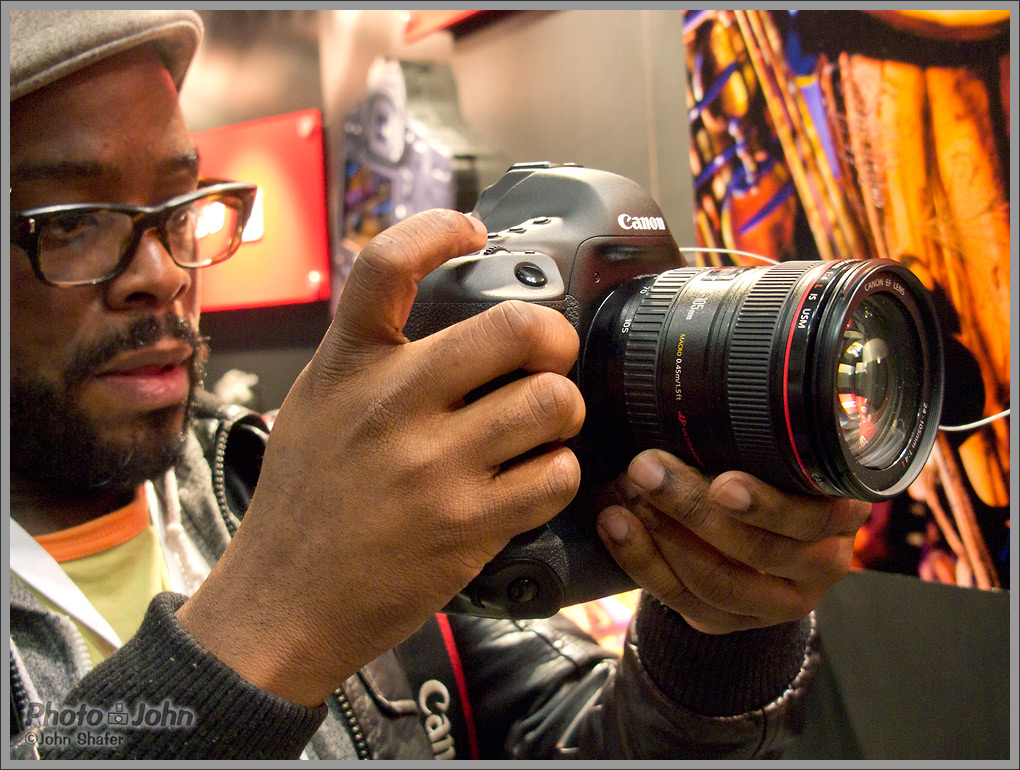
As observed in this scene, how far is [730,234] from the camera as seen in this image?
0.94 meters

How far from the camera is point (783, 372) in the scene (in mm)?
460

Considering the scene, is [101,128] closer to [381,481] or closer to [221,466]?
[221,466]

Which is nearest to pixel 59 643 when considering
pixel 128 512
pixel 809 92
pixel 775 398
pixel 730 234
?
pixel 128 512

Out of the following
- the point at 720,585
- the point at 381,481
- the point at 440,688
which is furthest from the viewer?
the point at 440,688

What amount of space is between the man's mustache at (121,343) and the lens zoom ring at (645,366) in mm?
472

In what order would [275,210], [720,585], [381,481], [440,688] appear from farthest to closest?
1. [275,210]
2. [440,688]
3. [720,585]
4. [381,481]

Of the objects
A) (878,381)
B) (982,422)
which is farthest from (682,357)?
(982,422)

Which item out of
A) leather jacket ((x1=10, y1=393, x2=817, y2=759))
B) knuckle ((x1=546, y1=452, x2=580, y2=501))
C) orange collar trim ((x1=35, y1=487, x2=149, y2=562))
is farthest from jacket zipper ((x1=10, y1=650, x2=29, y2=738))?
knuckle ((x1=546, y1=452, x2=580, y2=501))

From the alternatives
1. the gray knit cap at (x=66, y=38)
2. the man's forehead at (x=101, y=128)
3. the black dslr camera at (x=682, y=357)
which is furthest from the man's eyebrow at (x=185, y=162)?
the black dslr camera at (x=682, y=357)

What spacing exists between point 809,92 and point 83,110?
734 millimetres


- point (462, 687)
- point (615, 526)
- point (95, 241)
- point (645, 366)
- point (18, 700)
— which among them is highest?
point (95, 241)

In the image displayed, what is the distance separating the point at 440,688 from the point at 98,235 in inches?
22.7

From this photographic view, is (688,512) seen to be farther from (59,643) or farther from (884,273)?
(59,643)

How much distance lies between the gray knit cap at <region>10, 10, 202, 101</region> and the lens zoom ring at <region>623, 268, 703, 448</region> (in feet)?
1.79
